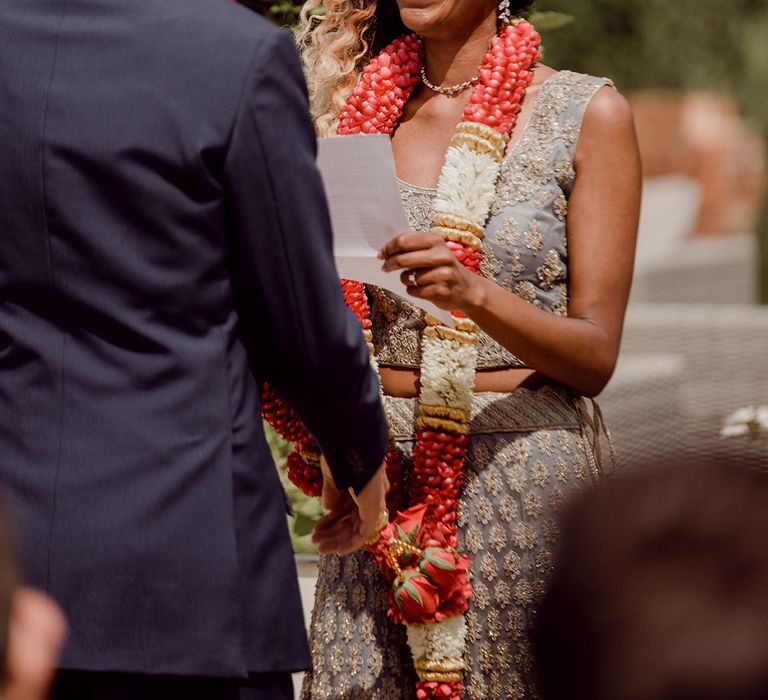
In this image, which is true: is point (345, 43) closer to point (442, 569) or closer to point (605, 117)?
point (605, 117)

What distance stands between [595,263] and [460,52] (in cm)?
57

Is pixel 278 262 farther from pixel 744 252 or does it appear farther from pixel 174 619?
pixel 744 252

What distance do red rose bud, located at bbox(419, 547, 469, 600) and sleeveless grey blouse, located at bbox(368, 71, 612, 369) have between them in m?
0.38

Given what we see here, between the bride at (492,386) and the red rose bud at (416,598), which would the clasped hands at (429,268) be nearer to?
the bride at (492,386)

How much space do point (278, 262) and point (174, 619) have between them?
1.55 feet

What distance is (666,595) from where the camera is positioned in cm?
102

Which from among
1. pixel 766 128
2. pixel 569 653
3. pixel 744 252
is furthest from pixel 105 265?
pixel 766 128

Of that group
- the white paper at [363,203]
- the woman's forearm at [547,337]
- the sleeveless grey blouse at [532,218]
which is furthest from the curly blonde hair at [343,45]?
Answer: the woman's forearm at [547,337]

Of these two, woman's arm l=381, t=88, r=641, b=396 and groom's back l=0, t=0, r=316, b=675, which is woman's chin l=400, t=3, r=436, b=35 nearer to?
woman's arm l=381, t=88, r=641, b=396

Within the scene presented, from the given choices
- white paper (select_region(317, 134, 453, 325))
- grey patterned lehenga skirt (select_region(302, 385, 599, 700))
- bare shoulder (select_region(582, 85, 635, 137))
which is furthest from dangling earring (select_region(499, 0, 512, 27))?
grey patterned lehenga skirt (select_region(302, 385, 599, 700))

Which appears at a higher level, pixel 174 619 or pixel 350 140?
pixel 350 140

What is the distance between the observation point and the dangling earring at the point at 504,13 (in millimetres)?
2855

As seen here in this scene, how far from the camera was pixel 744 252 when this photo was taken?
35.9ft

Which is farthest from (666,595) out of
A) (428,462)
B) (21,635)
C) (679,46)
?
(679,46)
